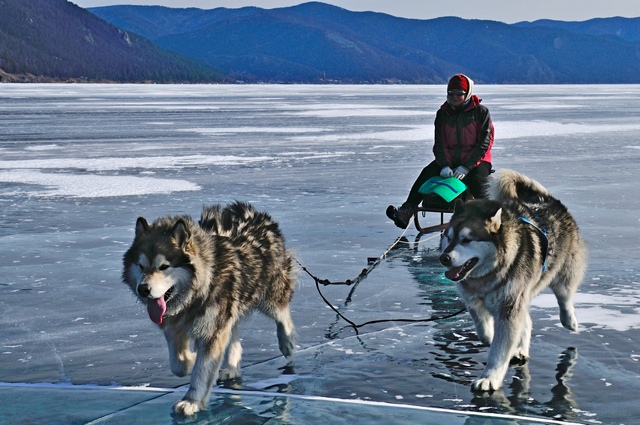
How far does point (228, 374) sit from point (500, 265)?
163 centimetres

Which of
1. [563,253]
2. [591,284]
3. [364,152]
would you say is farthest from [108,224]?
[364,152]

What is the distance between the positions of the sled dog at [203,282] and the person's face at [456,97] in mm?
4002

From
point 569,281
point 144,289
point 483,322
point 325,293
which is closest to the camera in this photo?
point 144,289

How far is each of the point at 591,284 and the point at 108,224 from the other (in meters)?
5.72

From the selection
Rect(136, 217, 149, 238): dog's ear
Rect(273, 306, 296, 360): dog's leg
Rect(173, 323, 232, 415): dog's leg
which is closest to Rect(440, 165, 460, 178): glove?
Rect(273, 306, 296, 360): dog's leg

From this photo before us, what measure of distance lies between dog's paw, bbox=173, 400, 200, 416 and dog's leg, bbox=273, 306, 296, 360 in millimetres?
966

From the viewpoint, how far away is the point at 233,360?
494cm

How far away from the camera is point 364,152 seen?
20.3 meters

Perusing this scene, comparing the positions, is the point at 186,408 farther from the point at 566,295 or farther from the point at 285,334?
the point at 566,295

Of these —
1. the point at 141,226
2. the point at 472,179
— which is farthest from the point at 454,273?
the point at 472,179

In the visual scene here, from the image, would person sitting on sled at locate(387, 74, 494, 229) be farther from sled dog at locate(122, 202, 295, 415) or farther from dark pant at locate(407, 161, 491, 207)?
sled dog at locate(122, 202, 295, 415)

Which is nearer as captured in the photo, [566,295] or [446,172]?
[566,295]

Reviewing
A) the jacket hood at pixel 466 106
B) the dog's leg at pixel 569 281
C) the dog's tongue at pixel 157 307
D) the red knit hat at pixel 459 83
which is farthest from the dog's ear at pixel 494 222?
the jacket hood at pixel 466 106

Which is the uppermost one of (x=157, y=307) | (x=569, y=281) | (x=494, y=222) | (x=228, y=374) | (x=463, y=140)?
(x=463, y=140)
